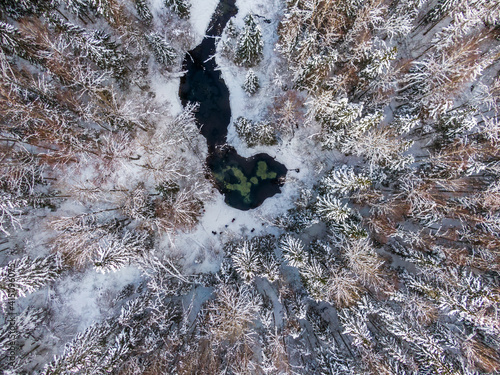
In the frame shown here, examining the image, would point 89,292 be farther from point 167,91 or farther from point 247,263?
point 167,91

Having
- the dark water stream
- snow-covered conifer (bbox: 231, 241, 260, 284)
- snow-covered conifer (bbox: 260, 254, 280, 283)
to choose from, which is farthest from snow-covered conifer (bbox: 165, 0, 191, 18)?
snow-covered conifer (bbox: 260, 254, 280, 283)

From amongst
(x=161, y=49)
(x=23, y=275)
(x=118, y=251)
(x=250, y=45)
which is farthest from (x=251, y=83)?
(x=23, y=275)

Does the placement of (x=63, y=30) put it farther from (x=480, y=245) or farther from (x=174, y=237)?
(x=480, y=245)

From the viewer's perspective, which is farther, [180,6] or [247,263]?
[180,6]

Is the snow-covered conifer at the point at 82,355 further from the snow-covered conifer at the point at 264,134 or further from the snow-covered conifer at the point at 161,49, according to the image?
the snow-covered conifer at the point at 161,49

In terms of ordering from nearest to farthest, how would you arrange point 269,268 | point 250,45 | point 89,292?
point 269,268 → point 250,45 → point 89,292

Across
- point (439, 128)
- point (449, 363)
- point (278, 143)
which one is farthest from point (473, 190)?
point (278, 143)
